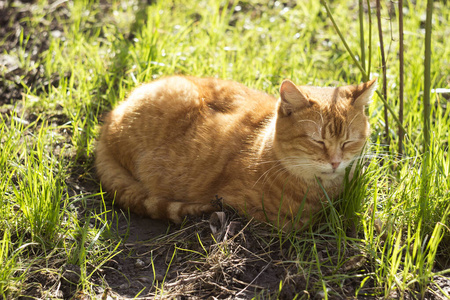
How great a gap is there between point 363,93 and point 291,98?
0.41m

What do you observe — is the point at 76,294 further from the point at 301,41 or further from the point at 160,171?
the point at 301,41

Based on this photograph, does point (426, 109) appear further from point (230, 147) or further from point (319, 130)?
point (230, 147)

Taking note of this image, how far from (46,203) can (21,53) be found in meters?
2.32

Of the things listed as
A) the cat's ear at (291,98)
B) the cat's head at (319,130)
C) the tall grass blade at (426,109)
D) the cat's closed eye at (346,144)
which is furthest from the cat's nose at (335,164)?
the tall grass blade at (426,109)

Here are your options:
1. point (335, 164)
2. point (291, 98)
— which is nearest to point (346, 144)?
point (335, 164)

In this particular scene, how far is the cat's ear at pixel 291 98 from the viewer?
2840 mm

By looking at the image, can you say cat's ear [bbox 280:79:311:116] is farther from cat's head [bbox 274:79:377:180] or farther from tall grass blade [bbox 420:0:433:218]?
tall grass blade [bbox 420:0:433:218]

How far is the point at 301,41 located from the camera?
5082 millimetres

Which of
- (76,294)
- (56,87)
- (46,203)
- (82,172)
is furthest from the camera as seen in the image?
(56,87)

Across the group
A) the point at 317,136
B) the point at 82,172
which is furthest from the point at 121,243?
the point at 317,136

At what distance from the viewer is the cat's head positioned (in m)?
2.85

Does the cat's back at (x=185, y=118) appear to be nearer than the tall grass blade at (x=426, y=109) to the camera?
No

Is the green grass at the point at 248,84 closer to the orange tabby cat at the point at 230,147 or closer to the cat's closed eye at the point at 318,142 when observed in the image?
the orange tabby cat at the point at 230,147

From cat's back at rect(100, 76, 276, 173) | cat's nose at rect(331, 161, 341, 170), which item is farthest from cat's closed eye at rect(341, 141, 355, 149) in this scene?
cat's back at rect(100, 76, 276, 173)
